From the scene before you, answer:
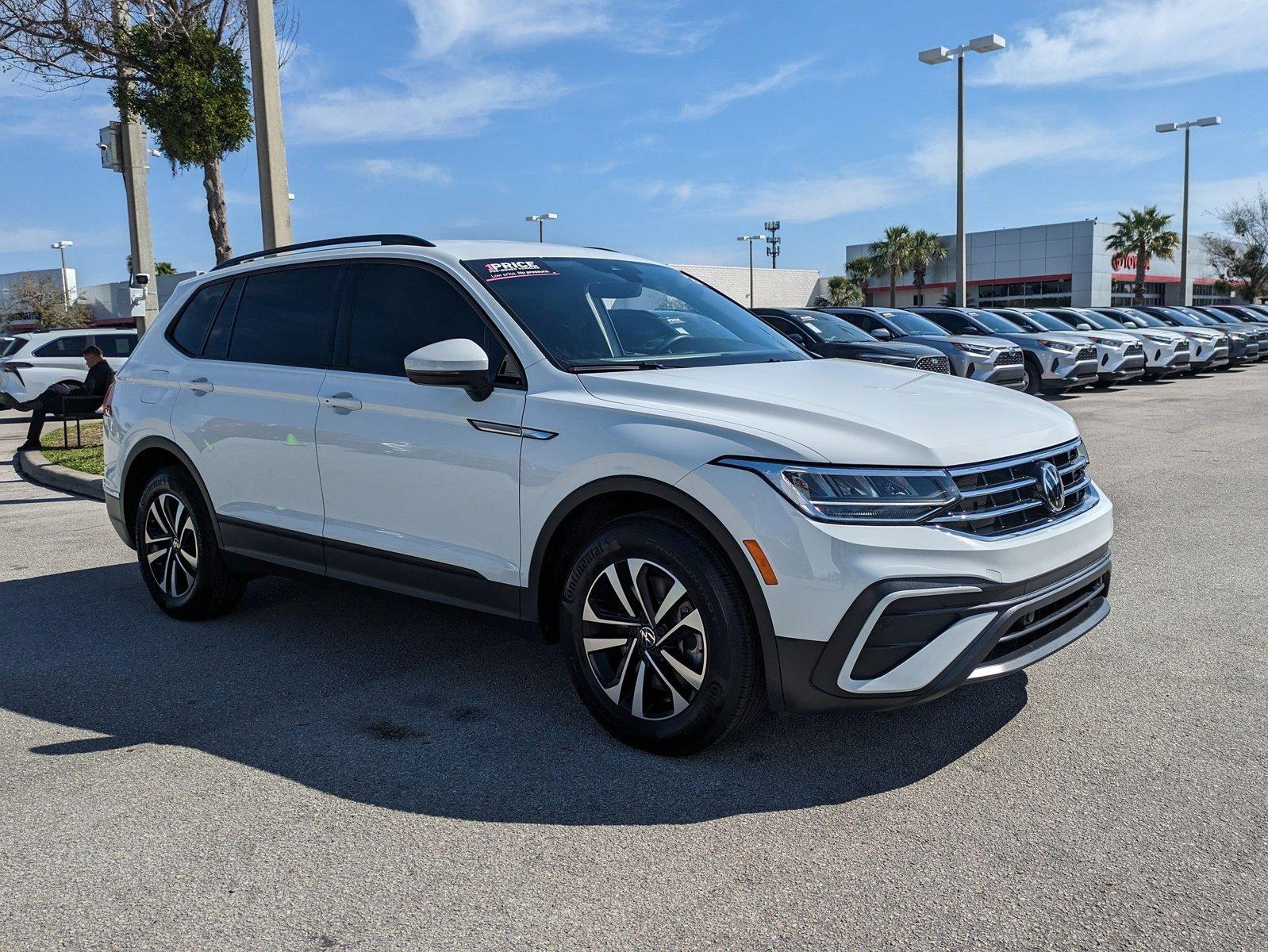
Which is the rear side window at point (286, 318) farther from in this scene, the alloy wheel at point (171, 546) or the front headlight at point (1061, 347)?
the front headlight at point (1061, 347)

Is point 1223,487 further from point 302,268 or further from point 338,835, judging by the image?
point 338,835

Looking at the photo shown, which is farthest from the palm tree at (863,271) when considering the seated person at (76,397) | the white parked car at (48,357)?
the seated person at (76,397)

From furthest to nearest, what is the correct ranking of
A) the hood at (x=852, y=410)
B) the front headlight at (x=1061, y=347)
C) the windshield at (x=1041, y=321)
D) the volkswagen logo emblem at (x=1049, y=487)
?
the windshield at (x=1041, y=321) → the front headlight at (x=1061, y=347) → the volkswagen logo emblem at (x=1049, y=487) → the hood at (x=852, y=410)

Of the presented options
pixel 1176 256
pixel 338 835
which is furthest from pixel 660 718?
pixel 1176 256

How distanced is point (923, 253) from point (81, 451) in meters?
57.1

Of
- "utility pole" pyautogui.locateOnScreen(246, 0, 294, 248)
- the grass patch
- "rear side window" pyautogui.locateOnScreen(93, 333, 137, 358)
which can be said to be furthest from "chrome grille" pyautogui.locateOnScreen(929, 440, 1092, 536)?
"rear side window" pyautogui.locateOnScreen(93, 333, 137, 358)

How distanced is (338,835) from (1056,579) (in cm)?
238

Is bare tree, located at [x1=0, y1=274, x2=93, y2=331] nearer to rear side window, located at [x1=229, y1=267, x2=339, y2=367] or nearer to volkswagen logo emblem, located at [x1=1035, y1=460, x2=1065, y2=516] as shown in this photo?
rear side window, located at [x1=229, y1=267, x2=339, y2=367]

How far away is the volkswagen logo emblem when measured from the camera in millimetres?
3564

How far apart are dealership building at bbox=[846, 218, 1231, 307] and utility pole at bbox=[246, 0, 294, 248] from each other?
51683mm

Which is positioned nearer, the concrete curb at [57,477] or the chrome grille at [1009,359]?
the concrete curb at [57,477]

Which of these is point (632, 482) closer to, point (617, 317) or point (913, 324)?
point (617, 317)

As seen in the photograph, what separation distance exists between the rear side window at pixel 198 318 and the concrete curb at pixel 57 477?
4.71 meters

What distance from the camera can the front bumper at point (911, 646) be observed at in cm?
322
